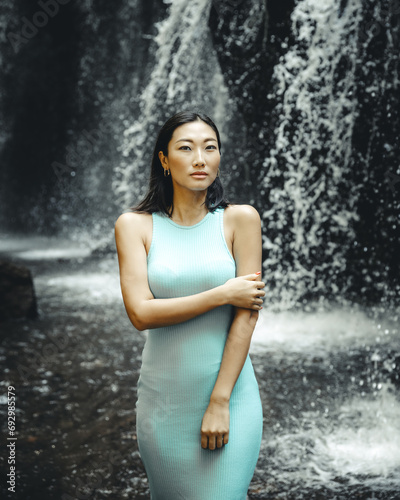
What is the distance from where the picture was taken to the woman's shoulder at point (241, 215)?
5.12 ft

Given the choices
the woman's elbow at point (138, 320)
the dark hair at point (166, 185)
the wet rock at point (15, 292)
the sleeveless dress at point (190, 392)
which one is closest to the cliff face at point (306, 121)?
the wet rock at point (15, 292)

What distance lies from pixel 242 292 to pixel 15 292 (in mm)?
5251

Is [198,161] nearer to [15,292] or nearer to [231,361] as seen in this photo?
[231,361]

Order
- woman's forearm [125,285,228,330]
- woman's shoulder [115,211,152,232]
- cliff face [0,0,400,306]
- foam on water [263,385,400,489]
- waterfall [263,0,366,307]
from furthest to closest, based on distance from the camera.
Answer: waterfall [263,0,366,307], cliff face [0,0,400,306], foam on water [263,385,400,489], woman's shoulder [115,211,152,232], woman's forearm [125,285,228,330]

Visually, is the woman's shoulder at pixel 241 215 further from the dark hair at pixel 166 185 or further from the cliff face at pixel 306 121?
the cliff face at pixel 306 121

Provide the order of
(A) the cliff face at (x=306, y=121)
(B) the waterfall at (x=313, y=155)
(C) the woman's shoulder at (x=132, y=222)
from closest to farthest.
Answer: (C) the woman's shoulder at (x=132, y=222), (A) the cliff face at (x=306, y=121), (B) the waterfall at (x=313, y=155)

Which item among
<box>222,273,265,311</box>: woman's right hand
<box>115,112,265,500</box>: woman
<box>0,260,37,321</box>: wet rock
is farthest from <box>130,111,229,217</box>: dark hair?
<box>0,260,37,321</box>: wet rock

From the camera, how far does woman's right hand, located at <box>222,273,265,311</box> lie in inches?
57.1

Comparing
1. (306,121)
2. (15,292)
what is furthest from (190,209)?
(306,121)

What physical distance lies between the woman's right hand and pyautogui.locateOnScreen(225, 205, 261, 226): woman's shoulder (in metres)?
0.19

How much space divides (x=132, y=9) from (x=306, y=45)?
850 cm

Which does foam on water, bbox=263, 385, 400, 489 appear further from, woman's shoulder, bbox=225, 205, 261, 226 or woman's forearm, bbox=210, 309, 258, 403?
woman's shoulder, bbox=225, 205, 261, 226

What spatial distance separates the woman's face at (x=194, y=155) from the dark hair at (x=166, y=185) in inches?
1.2

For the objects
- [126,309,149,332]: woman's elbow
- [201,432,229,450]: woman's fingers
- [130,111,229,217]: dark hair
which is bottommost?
[201,432,229,450]: woman's fingers
